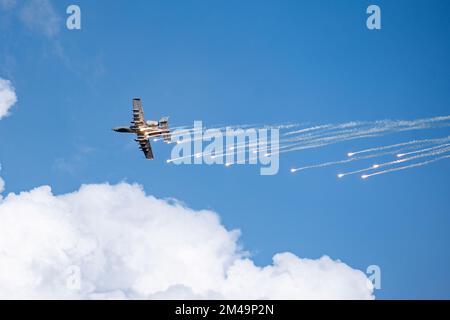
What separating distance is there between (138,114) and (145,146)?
7.93 meters

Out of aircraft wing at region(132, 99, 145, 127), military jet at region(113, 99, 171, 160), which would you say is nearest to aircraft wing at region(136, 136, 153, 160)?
military jet at region(113, 99, 171, 160)

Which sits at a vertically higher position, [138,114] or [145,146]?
[138,114]

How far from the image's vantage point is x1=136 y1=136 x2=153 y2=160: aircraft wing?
7579 centimetres

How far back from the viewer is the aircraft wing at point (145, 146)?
75787 millimetres

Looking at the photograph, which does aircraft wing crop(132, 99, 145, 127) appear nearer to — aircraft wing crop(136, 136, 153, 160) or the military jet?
the military jet

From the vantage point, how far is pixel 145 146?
78.2m

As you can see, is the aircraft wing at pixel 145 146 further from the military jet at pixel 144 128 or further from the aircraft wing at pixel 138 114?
the aircraft wing at pixel 138 114

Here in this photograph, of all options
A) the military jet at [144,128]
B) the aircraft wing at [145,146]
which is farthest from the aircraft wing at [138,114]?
the aircraft wing at [145,146]

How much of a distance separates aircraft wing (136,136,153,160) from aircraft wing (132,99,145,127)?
3.50m

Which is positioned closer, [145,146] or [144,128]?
[144,128]

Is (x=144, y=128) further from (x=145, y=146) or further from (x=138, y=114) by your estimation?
(x=145, y=146)

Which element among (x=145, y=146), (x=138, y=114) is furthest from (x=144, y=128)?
(x=145, y=146)
